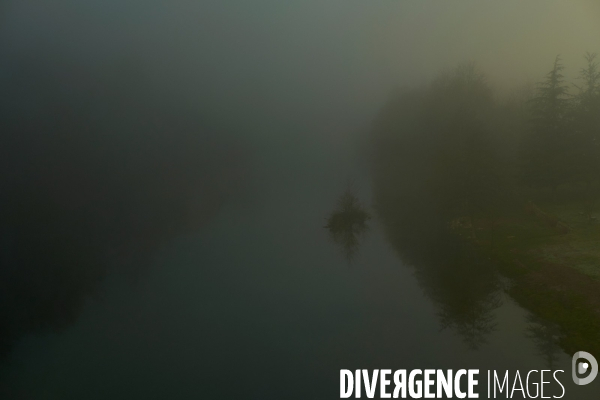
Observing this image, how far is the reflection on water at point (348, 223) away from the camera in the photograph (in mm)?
32312

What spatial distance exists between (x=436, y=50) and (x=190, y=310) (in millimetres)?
78073

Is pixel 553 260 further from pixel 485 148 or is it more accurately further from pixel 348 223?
pixel 348 223

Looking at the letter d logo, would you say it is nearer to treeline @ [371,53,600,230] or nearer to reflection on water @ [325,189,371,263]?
treeline @ [371,53,600,230]

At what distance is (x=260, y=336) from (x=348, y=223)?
19.3 metres

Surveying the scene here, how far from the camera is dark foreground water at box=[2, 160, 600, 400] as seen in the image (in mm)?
14195

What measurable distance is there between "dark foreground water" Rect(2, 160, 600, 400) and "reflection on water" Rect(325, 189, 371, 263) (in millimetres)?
4461

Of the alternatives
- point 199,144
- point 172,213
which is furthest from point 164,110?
point 172,213

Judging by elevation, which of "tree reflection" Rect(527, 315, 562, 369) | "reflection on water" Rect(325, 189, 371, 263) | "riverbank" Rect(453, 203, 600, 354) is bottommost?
"tree reflection" Rect(527, 315, 562, 369)

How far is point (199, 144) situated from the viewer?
245ft

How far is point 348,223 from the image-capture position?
35531mm

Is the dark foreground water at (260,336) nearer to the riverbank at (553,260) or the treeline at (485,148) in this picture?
the riverbank at (553,260)

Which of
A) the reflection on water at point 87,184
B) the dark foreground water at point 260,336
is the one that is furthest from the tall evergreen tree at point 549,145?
the reflection on water at point 87,184

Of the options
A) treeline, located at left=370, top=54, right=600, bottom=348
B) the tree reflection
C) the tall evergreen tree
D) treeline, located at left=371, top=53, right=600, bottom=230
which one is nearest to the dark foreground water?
the tree reflection

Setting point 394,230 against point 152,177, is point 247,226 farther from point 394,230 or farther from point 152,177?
point 152,177
